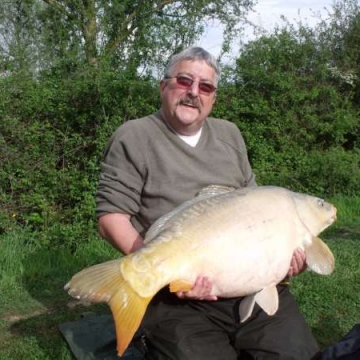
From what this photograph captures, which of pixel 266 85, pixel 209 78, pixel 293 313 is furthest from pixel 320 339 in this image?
pixel 266 85

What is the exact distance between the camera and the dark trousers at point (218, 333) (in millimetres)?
2211

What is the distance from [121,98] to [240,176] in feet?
15.3

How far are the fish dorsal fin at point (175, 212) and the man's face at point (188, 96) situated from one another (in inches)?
13.2

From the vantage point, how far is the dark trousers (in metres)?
2.21

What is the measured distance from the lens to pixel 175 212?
2145 mm

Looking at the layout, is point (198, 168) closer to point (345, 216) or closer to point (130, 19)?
point (345, 216)

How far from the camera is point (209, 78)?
249cm

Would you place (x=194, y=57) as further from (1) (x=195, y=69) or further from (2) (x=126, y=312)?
(2) (x=126, y=312)

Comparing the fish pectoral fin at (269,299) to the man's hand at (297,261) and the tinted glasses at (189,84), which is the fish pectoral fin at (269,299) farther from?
the tinted glasses at (189,84)

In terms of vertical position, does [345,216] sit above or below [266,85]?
below

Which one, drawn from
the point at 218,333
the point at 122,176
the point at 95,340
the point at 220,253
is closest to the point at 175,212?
the point at 220,253

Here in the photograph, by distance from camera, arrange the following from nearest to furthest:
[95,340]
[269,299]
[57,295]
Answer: [269,299] → [95,340] → [57,295]

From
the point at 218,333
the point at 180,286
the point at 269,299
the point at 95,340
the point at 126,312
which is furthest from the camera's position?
the point at 95,340

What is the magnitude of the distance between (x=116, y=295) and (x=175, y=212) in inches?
17.6
